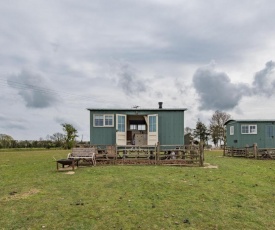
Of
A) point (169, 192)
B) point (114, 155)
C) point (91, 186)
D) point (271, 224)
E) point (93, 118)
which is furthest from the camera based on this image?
point (93, 118)

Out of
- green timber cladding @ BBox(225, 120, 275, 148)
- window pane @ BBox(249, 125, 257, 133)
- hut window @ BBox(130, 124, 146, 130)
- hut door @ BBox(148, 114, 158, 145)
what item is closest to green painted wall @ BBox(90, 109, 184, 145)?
hut door @ BBox(148, 114, 158, 145)

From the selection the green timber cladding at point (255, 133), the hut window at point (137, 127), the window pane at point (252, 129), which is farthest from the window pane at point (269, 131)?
the hut window at point (137, 127)

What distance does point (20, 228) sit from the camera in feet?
19.2

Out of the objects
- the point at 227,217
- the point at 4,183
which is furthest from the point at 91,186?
the point at 227,217

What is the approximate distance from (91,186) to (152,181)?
2299 millimetres

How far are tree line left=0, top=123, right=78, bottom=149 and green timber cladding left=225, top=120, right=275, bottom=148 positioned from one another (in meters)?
29.2

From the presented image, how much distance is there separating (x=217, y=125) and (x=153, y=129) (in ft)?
112

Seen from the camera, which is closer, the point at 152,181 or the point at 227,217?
the point at 227,217

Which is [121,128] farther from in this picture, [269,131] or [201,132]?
[201,132]

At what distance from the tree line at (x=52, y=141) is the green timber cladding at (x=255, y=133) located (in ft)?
95.9

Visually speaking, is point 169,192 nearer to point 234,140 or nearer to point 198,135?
point 234,140

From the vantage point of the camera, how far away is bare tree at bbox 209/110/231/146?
49562 millimetres

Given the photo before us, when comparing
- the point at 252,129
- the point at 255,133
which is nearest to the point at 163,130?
the point at 252,129

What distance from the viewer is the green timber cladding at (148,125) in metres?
18.8
